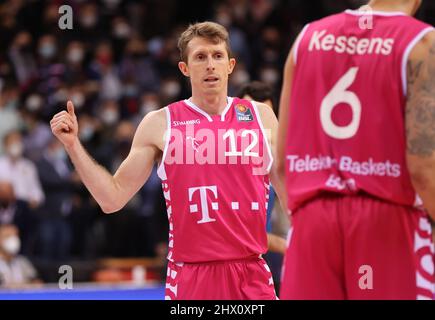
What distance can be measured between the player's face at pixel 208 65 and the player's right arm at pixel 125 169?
1.08 feet

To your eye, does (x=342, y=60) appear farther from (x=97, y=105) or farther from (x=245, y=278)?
(x=97, y=105)

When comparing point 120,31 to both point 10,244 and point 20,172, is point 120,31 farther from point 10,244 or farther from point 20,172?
point 10,244

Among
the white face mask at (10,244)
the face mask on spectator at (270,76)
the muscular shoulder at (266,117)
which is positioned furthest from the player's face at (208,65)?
the face mask on spectator at (270,76)

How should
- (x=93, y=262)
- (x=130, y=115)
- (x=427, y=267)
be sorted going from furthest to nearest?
(x=130, y=115) → (x=93, y=262) → (x=427, y=267)

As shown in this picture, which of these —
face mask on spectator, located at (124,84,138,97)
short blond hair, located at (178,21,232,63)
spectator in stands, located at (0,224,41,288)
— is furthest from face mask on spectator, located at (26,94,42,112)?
short blond hair, located at (178,21,232,63)

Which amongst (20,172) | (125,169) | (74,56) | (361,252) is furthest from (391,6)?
(74,56)

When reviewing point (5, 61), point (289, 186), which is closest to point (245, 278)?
point (289, 186)

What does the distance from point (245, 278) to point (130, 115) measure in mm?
10587

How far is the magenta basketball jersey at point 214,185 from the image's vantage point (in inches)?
221

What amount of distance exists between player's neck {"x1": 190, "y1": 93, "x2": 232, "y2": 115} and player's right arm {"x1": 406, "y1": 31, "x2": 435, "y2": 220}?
6.75ft

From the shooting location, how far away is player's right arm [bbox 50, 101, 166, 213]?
18.6 feet
